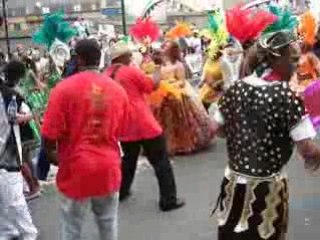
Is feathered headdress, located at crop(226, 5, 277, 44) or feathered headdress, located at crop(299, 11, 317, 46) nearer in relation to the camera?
feathered headdress, located at crop(226, 5, 277, 44)

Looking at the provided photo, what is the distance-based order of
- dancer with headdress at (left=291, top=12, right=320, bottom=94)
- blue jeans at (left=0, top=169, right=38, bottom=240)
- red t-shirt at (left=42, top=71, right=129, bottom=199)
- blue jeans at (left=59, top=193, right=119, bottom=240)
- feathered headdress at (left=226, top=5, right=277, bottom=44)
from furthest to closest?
dancer with headdress at (left=291, top=12, right=320, bottom=94) → feathered headdress at (left=226, top=5, right=277, bottom=44) → blue jeans at (left=0, top=169, right=38, bottom=240) → blue jeans at (left=59, top=193, right=119, bottom=240) → red t-shirt at (left=42, top=71, right=129, bottom=199)

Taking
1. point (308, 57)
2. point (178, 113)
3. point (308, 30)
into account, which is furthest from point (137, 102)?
point (178, 113)

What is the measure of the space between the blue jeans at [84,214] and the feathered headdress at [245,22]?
231cm

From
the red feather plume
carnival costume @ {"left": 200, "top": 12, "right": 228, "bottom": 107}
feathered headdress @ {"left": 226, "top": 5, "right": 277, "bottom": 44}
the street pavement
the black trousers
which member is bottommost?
the street pavement

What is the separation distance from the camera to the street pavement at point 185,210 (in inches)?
258

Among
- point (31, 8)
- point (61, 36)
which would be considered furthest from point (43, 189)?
point (31, 8)

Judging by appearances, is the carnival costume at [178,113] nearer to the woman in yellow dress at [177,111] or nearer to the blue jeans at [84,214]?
the woman in yellow dress at [177,111]

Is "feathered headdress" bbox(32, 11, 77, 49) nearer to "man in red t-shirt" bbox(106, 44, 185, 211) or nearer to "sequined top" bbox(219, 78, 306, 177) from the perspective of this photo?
"man in red t-shirt" bbox(106, 44, 185, 211)

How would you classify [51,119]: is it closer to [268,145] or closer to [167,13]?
[268,145]

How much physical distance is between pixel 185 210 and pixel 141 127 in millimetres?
909

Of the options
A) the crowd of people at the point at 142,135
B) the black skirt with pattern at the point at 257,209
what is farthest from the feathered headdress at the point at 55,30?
the black skirt with pattern at the point at 257,209

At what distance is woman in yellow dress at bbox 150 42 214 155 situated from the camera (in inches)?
406

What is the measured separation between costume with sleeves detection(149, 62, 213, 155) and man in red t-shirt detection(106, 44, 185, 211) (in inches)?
109

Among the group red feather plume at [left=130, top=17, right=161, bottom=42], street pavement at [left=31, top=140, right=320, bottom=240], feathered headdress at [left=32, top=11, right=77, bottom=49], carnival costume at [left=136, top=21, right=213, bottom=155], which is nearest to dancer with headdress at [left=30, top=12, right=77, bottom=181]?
feathered headdress at [left=32, top=11, right=77, bottom=49]
